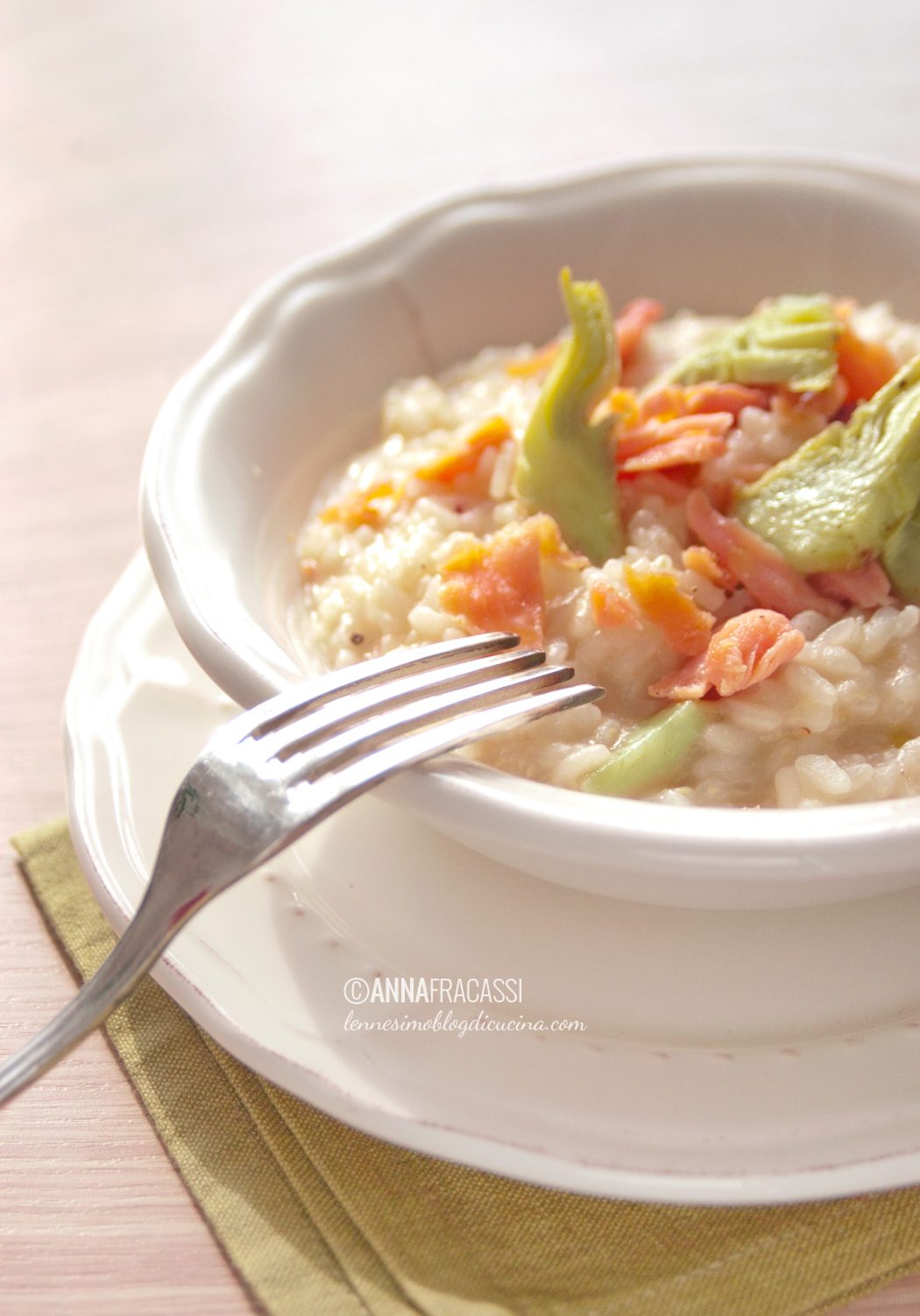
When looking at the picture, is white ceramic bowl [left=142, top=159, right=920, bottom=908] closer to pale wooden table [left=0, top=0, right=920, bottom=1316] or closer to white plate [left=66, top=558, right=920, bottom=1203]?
white plate [left=66, top=558, right=920, bottom=1203]

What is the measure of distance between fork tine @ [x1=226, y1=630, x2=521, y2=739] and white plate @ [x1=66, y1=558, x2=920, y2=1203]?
0.31m

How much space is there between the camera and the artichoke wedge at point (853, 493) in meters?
2.05

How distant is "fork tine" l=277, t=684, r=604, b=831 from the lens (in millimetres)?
1532

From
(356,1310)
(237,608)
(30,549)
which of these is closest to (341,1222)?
(356,1310)

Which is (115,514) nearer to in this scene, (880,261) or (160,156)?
(880,261)

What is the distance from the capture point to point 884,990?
1.70 meters

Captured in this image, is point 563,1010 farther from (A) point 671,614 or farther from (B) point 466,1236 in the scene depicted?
(A) point 671,614

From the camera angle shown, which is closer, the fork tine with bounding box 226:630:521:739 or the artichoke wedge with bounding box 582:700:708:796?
the fork tine with bounding box 226:630:521:739

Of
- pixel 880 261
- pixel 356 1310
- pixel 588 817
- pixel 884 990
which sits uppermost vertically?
pixel 880 261

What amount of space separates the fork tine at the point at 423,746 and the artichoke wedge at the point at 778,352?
2.77ft

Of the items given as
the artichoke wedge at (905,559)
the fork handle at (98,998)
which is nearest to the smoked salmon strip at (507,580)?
the artichoke wedge at (905,559)

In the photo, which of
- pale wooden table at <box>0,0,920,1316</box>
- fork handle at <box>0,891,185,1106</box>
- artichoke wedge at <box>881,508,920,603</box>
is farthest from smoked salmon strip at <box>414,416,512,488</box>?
fork handle at <box>0,891,185,1106</box>

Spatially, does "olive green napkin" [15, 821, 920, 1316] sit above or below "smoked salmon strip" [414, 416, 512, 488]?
below

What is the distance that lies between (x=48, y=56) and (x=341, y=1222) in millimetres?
5132
